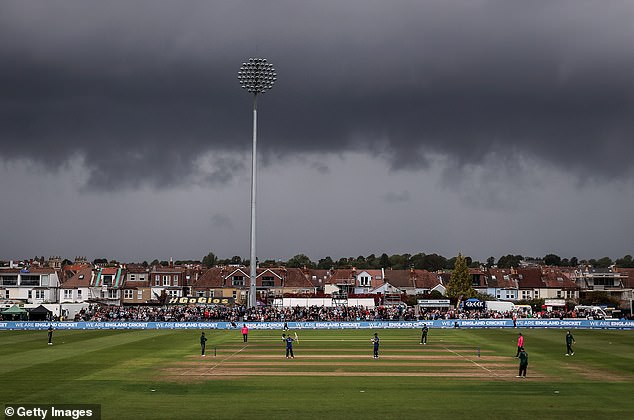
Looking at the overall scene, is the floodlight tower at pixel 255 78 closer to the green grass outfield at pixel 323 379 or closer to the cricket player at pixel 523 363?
the green grass outfield at pixel 323 379

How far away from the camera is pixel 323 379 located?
114 ft

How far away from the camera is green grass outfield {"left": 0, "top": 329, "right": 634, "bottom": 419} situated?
26750mm

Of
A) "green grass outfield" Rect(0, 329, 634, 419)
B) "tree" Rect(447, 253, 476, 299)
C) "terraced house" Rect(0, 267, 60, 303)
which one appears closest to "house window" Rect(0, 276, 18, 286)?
"terraced house" Rect(0, 267, 60, 303)

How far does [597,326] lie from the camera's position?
80.2m

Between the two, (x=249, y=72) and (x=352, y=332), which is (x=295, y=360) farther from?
(x=249, y=72)

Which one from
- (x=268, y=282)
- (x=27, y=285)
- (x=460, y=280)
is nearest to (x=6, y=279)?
(x=27, y=285)

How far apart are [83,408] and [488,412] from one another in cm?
1365

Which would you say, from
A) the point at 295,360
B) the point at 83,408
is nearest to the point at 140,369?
the point at 295,360
